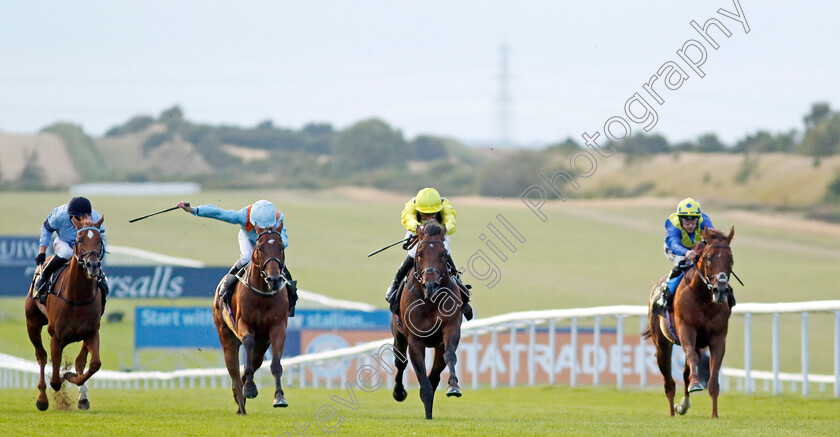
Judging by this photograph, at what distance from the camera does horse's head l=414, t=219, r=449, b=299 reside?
10.5 metres

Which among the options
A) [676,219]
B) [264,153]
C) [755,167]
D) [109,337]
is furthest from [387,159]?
[676,219]

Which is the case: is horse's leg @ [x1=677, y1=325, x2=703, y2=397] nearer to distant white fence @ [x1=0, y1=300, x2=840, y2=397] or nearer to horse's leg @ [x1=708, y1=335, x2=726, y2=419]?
horse's leg @ [x1=708, y1=335, x2=726, y2=419]

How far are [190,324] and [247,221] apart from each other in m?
12.7

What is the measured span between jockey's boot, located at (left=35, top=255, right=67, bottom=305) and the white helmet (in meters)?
2.17

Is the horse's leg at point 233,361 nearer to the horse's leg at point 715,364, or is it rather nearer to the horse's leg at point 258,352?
the horse's leg at point 258,352

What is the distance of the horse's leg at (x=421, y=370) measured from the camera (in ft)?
36.2

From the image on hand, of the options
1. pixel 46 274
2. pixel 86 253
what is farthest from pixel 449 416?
pixel 46 274

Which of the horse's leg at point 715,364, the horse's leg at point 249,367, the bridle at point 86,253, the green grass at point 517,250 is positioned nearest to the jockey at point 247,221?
the horse's leg at point 249,367

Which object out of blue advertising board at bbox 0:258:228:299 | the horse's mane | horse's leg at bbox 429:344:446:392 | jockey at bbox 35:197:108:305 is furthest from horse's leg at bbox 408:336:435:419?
blue advertising board at bbox 0:258:228:299

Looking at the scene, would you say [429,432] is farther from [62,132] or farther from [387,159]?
[387,159]

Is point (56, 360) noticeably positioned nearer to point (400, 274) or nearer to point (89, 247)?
point (89, 247)

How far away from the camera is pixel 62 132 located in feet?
167

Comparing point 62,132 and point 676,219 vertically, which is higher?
point 62,132

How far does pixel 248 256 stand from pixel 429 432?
2955mm
